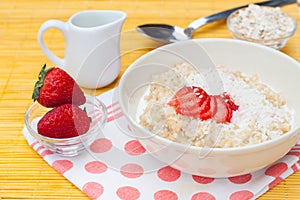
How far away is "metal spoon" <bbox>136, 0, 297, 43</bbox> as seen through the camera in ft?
5.46

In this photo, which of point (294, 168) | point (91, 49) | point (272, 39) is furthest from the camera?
point (272, 39)

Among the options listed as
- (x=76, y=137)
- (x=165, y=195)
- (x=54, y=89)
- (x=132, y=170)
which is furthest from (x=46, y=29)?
(x=165, y=195)

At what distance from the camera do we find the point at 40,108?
4.49 ft

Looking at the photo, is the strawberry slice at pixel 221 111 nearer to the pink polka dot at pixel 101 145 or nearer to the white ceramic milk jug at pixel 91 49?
the pink polka dot at pixel 101 145

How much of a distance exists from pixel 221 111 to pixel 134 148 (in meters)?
0.24

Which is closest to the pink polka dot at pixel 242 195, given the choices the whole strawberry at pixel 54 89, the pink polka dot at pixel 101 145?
the pink polka dot at pixel 101 145

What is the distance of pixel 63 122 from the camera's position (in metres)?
1.24

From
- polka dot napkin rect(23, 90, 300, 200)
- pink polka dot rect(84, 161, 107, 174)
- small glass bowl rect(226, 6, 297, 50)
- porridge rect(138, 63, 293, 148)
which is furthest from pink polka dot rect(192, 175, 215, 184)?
small glass bowl rect(226, 6, 297, 50)

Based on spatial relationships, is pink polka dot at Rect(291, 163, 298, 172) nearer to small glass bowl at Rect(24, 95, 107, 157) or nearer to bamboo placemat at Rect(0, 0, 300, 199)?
bamboo placemat at Rect(0, 0, 300, 199)

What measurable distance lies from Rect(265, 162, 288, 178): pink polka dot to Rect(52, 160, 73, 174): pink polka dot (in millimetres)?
459

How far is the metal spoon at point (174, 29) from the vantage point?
65.6 inches

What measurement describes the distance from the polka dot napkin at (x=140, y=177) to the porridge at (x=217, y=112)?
0.28ft

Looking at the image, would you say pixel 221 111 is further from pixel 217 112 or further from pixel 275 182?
pixel 275 182

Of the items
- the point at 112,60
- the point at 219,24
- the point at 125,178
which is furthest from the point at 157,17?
the point at 125,178
